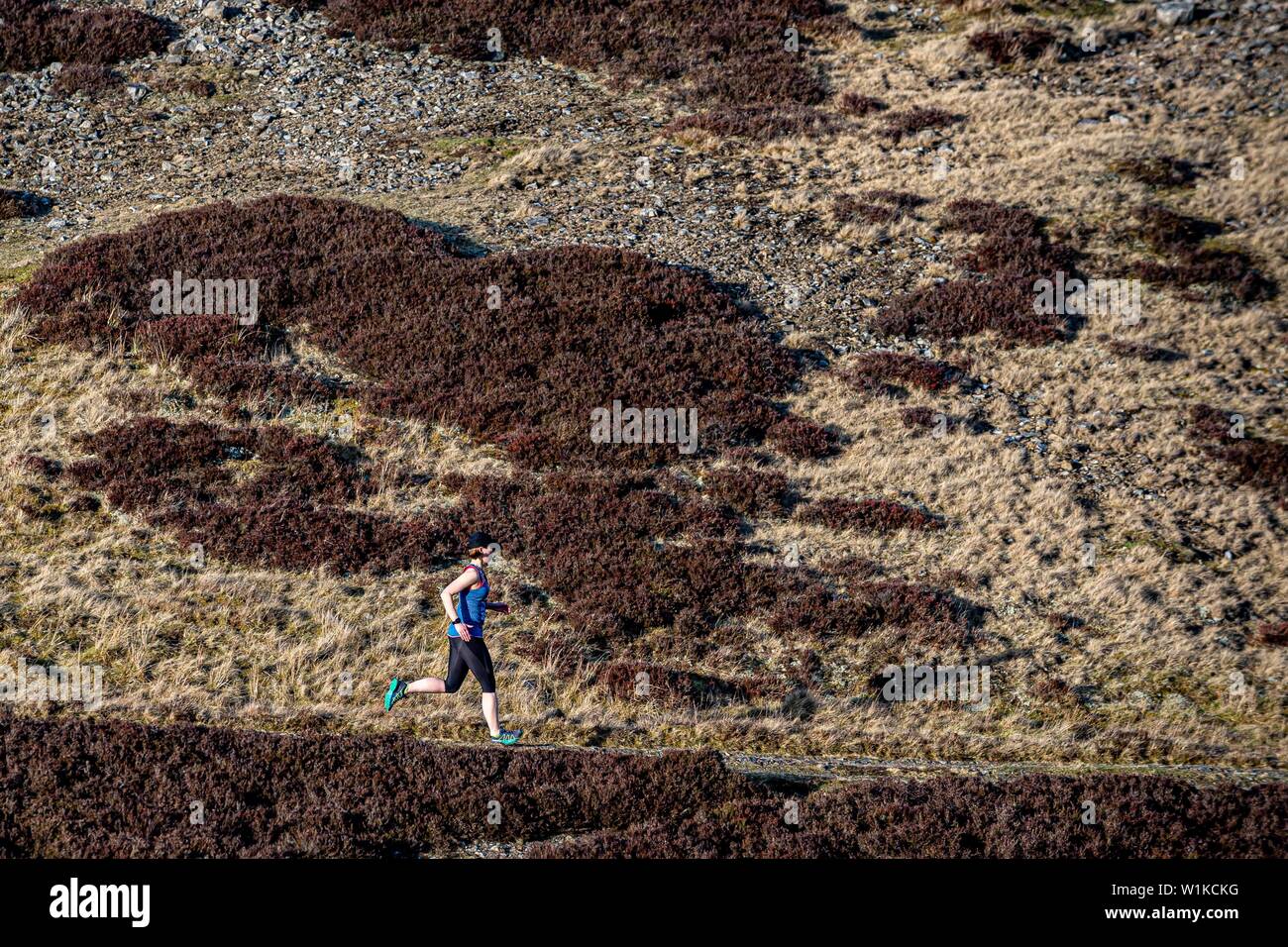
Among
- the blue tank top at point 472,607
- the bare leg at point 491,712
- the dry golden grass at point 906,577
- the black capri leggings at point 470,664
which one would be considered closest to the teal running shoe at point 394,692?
the dry golden grass at point 906,577

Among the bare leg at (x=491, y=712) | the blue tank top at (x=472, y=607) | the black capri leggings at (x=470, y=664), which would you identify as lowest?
the bare leg at (x=491, y=712)

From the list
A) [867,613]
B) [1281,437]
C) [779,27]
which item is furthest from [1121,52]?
[867,613]

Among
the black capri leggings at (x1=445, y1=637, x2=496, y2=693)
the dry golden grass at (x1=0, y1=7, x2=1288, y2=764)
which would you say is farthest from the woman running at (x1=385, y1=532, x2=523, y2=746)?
the dry golden grass at (x1=0, y1=7, x2=1288, y2=764)

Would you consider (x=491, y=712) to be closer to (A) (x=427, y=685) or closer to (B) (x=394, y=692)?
(A) (x=427, y=685)

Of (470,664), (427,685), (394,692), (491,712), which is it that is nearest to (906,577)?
(491,712)

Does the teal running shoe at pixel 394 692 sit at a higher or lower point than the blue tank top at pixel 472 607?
lower

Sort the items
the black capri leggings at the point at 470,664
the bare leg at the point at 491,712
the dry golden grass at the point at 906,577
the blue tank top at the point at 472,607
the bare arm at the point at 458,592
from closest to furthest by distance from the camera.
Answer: the bare arm at the point at 458,592 < the blue tank top at the point at 472,607 < the black capri leggings at the point at 470,664 < the bare leg at the point at 491,712 < the dry golden grass at the point at 906,577

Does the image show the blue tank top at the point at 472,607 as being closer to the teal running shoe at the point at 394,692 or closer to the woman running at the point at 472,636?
the woman running at the point at 472,636

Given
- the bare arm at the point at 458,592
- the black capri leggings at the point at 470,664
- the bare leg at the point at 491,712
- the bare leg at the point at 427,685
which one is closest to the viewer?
the bare arm at the point at 458,592

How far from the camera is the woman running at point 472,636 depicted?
37.9ft

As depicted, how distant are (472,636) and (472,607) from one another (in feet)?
1.09
